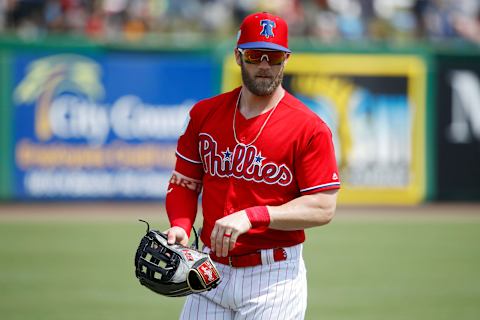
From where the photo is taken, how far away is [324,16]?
17.7 meters

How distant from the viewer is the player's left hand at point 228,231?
3865 mm

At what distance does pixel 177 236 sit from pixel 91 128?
11.2 m

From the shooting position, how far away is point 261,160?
164 inches

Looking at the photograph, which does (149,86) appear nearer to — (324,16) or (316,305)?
(324,16)

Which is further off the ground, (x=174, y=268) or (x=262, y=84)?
(x=262, y=84)

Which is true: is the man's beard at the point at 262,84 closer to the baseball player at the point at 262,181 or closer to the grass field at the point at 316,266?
the baseball player at the point at 262,181

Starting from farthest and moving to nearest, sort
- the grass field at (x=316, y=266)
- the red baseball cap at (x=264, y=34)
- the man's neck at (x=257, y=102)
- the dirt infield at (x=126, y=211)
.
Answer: the dirt infield at (x=126, y=211)
the grass field at (x=316, y=266)
the man's neck at (x=257, y=102)
the red baseball cap at (x=264, y=34)

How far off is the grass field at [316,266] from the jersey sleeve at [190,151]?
3669mm

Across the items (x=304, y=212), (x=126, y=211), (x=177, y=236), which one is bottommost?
(x=126, y=211)

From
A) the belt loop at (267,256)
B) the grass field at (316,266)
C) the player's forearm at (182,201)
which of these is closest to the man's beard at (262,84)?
the player's forearm at (182,201)

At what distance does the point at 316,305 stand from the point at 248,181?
4.43m

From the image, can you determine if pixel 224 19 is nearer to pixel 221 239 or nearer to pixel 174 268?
pixel 174 268

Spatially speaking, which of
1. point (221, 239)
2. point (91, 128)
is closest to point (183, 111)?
point (91, 128)

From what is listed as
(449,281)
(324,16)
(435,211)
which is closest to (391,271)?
(449,281)
